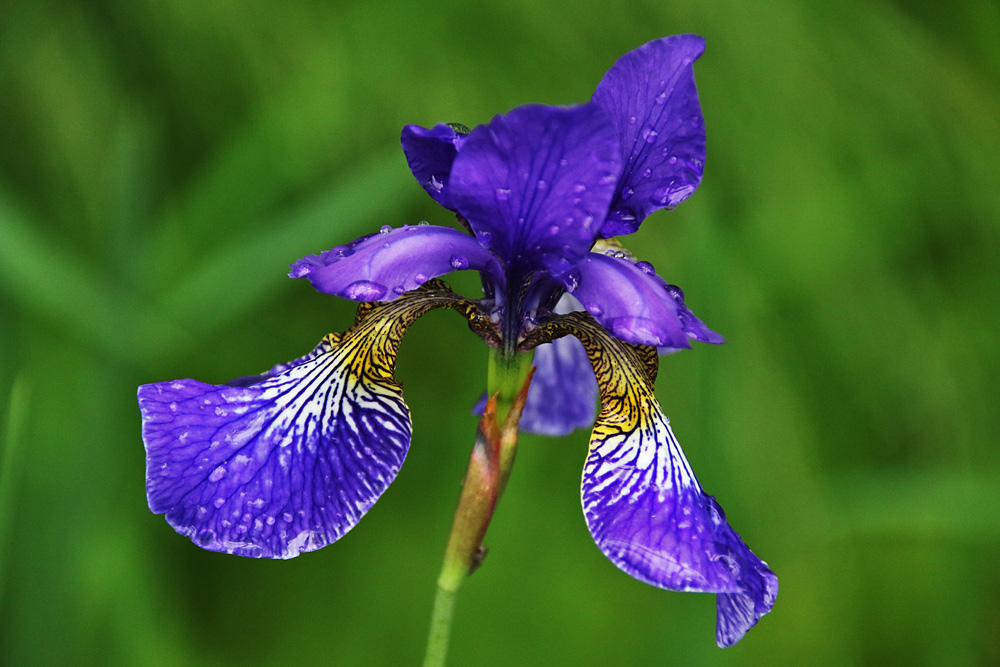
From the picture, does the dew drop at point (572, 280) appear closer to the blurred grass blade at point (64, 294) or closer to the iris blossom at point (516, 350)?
the iris blossom at point (516, 350)

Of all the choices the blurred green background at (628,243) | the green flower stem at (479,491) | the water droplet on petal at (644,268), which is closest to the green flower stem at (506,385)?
the green flower stem at (479,491)

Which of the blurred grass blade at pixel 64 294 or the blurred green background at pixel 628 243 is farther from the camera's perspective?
the blurred green background at pixel 628 243

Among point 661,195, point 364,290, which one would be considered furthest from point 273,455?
point 661,195

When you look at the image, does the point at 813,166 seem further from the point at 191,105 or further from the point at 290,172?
the point at 191,105

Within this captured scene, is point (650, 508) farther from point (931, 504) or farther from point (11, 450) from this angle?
point (931, 504)

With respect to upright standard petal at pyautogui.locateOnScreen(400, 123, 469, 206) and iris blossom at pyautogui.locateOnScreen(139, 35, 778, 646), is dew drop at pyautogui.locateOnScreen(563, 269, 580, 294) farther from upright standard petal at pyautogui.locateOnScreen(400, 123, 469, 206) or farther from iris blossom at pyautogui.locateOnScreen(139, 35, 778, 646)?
upright standard petal at pyautogui.locateOnScreen(400, 123, 469, 206)

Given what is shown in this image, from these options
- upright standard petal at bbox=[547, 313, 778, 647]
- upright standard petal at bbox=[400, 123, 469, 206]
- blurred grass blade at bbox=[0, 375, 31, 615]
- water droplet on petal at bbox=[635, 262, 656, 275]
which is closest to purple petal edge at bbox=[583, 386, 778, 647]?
A: upright standard petal at bbox=[547, 313, 778, 647]

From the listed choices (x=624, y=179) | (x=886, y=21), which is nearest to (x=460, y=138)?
(x=624, y=179)
